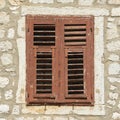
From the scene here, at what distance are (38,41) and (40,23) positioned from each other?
0.72ft

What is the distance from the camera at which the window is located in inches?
323

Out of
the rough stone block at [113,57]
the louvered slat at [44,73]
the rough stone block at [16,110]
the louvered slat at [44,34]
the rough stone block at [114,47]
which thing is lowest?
the rough stone block at [16,110]

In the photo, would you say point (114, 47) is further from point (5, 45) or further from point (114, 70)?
point (5, 45)

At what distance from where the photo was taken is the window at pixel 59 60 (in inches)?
323

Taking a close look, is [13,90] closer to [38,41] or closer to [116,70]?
[38,41]

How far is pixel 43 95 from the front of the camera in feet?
26.9

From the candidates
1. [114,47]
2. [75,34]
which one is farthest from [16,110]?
[114,47]

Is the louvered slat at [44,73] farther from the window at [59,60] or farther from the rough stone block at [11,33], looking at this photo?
the rough stone block at [11,33]

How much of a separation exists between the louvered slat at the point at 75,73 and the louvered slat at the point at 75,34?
0.15 m

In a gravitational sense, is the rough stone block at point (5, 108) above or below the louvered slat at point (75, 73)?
below

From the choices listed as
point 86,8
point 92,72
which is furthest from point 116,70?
point 86,8

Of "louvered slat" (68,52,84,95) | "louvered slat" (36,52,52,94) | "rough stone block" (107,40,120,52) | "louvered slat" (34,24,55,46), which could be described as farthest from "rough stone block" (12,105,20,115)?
"rough stone block" (107,40,120,52)

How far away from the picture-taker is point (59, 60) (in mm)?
8219

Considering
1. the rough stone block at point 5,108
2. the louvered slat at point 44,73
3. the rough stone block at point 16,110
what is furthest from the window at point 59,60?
the rough stone block at point 5,108
